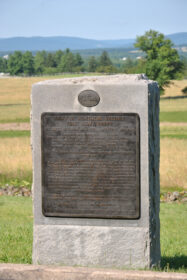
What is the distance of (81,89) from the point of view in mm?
7137

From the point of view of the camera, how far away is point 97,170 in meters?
7.18

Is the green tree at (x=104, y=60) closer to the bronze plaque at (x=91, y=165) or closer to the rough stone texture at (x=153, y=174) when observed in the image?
the rough stone texture at (x=153, y=174)

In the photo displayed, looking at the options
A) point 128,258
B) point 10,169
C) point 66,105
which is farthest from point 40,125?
point 10,169

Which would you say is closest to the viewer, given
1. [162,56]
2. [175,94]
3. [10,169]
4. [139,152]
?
[139,152]

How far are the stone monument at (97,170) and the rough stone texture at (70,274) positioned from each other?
0.85 meters

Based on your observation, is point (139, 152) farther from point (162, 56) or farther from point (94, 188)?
point (162, 56)

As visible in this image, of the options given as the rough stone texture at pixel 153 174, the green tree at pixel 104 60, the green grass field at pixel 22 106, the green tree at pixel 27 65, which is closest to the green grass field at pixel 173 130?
the green grass field at pixel 22 106

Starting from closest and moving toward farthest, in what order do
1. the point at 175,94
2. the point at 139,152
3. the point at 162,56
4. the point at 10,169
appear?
the point at 139,152, the point at 10,169, the point at 162,56, the point at 175,94

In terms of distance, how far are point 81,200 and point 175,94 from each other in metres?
82.4

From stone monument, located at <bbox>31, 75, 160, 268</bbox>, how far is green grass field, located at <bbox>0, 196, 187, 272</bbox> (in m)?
0.81

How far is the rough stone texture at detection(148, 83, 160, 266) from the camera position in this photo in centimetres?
Answer: 714

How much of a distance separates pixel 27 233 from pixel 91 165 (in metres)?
3.61

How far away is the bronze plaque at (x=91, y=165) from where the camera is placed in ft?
23.2

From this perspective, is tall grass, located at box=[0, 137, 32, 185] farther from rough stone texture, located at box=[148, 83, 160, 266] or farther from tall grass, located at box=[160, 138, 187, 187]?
rough stone texture, located at box=[148, 83, 160, 266]
